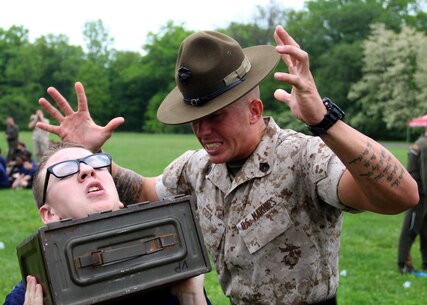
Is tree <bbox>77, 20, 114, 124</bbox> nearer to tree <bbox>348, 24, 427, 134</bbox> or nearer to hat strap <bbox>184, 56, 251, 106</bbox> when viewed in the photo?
tree <bbox>348, 24, 427, 134</bbox>

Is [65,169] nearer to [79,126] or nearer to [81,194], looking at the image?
[81,194]

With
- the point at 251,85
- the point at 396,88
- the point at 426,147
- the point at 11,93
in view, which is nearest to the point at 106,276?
the point at 251,85

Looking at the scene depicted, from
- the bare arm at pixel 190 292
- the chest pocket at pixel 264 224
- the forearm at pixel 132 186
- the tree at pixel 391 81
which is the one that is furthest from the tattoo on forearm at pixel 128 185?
the tree at pixel 391 81

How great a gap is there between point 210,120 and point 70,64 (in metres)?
84.2

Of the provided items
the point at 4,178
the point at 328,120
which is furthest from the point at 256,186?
the point at 4,178

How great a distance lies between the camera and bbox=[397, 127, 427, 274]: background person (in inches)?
330

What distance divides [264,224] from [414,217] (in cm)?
618

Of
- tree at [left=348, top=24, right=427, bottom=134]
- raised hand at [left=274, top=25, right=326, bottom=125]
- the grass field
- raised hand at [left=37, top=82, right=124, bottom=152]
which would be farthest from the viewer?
tree at [left=348, top=24, right=427, bottom=134]

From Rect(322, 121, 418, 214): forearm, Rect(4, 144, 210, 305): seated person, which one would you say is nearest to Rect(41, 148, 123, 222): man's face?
Rect(4, 144, 210, 305): seated person

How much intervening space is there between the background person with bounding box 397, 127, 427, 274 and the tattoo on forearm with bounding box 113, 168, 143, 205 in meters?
5.62

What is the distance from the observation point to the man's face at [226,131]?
3.06 m

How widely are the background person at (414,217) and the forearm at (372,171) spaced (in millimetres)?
6157

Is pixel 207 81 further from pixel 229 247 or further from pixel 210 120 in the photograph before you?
pixel 229 247

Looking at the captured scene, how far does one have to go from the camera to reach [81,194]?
2.56 metres
